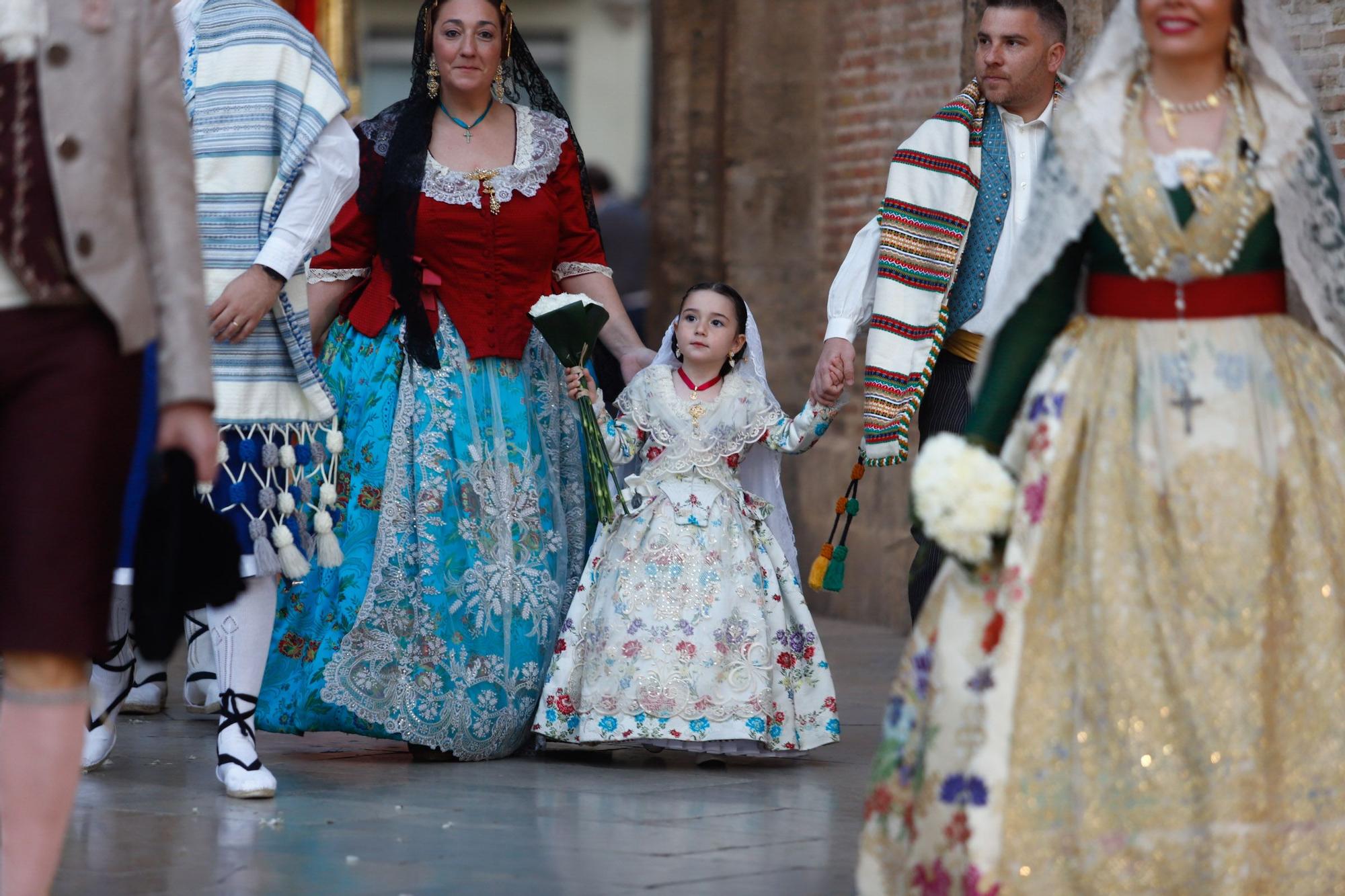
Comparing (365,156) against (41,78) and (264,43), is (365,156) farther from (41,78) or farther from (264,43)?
(41,78)

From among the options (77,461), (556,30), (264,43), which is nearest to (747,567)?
(264,43)

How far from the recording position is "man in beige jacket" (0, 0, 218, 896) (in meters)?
3.32

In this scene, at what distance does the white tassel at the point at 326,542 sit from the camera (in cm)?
541

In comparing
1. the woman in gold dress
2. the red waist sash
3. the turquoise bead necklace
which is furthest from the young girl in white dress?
the red waist sash

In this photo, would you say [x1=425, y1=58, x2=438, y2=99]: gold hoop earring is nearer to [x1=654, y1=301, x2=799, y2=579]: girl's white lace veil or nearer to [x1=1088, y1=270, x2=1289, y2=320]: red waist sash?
[x1=654, y1=301, x2=799, y2=579]: girl's white lace veil

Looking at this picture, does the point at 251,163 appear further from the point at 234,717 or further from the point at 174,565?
the point at 174,565

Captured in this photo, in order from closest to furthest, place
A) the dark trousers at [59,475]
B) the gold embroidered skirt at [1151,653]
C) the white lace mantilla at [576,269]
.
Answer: the dark trousers at [59,475]
the gold embroidered skirt at [1151,653]
the white lace mantilla at [576,269]

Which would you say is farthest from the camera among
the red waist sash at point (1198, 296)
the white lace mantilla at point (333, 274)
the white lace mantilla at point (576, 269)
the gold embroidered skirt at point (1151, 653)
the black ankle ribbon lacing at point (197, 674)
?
the white lace mantilla at point (576, 269)

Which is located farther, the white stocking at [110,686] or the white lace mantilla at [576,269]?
the white lace mantilla at [576,269]

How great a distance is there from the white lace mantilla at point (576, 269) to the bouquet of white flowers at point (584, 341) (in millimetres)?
224

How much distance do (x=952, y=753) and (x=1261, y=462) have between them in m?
0.72

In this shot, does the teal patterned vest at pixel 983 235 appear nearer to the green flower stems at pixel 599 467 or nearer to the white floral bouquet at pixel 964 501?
the green flower stems at pixel 599 467

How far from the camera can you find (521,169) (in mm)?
6141

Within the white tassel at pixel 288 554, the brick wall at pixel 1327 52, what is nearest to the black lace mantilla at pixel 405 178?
the white tassel at pixel 288 554
